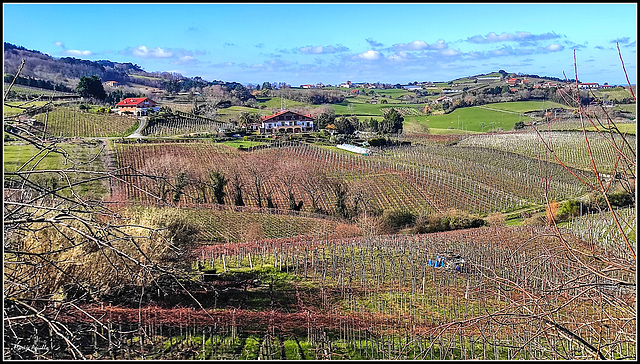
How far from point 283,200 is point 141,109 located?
33.9 m

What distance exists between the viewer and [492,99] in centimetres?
7581

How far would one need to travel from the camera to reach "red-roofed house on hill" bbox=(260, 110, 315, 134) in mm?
54947

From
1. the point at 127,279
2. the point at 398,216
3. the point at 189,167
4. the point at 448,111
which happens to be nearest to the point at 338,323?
the point at 127,279

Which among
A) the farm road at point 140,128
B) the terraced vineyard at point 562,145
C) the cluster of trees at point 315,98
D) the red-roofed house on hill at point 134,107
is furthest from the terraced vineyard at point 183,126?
the cluster of trees at point 315,98

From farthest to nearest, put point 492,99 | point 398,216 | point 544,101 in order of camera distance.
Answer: point 492,99 < point 544,101 < point 398,216

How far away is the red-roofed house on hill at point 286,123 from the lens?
54.9m

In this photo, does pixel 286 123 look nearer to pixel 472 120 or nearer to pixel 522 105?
pixel 472 120

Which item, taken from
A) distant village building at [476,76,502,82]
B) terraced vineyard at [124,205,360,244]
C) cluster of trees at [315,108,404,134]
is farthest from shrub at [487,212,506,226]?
distant village building at [476,76,502,82]

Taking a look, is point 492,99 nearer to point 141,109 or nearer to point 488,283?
point 141,109

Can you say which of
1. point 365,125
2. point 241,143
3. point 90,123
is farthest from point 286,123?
point 90,123

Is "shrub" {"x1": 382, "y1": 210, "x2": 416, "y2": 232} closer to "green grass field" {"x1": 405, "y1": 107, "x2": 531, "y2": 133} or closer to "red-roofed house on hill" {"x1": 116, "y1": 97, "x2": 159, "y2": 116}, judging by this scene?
"green grass field" {"x1": 405, "y1": 107, "x2": 531, "y2": 133}

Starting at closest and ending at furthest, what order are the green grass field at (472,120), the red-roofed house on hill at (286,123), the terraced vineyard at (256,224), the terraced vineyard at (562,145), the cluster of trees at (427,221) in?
the terraced vineyard at (256,224)
the cluster of trees at (427,221)
the terraced vineyard at (562,145)
the red-roofed house on hill at (286,123)
the green grass field at (472,120)

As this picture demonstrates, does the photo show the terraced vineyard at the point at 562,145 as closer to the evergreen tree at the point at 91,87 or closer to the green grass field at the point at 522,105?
the green grass field at the point at 522,105

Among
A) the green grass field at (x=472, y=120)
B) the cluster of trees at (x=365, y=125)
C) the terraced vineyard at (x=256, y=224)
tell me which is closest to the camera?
the terraced vineyard at (x=256, y=224)
